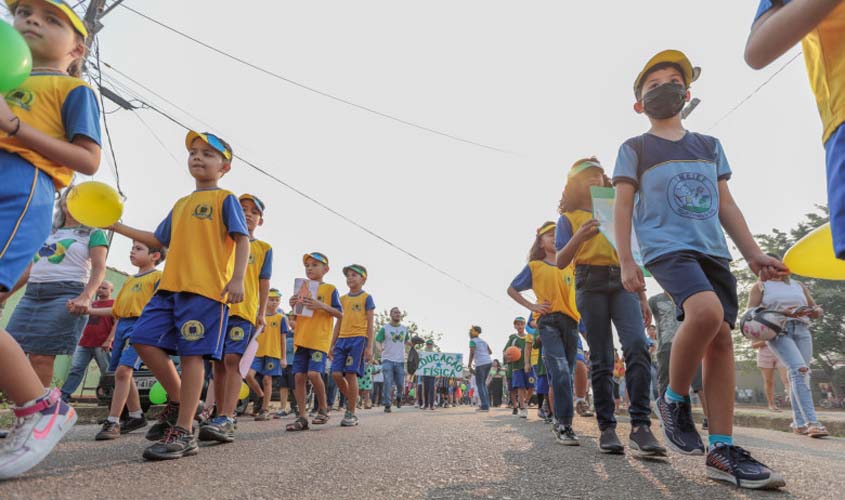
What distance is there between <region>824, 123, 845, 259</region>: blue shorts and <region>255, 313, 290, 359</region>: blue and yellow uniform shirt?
299 inches

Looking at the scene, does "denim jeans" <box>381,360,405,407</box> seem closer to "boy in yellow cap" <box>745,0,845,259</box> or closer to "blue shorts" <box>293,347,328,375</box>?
"blue shorts" <box>293,347,328,375</box>

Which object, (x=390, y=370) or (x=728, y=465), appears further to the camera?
(x=390, y=370)

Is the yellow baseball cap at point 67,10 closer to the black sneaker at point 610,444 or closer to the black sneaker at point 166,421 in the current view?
the black sneaker at point 166,421


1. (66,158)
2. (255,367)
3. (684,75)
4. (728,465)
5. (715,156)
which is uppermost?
(684,75)

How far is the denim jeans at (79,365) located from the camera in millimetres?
5777

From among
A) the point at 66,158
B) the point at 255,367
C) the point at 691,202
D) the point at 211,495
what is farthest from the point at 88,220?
the point at 255,367

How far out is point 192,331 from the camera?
318 centimetres

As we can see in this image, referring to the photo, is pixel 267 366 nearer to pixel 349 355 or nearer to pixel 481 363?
pixel 349 355

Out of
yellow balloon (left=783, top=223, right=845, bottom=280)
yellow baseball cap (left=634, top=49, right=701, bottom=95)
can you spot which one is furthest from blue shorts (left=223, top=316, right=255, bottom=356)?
yellow balloon (left=783, top=223, right=845, bottom=280)

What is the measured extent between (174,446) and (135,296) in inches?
99.7

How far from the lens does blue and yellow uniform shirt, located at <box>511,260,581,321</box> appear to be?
4.86m

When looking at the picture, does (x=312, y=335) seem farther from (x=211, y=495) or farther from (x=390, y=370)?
(x=390, y=370)

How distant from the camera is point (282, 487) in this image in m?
2.10

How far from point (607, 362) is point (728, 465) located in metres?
1.35
